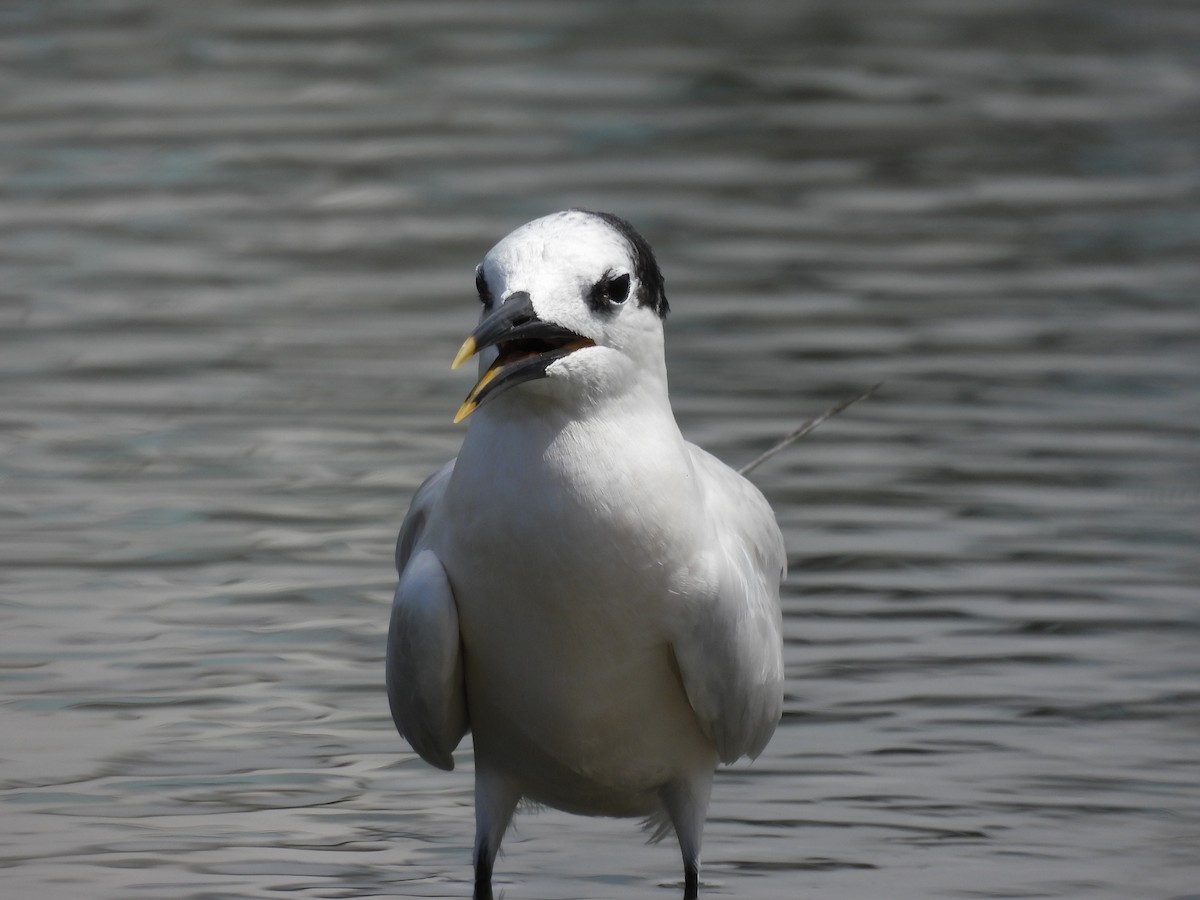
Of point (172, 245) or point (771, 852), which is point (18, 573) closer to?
point (771, 852)

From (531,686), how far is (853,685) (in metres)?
2.10

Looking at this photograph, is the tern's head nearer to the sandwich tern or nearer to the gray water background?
the sandwich tern

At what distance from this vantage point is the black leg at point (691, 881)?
19.3 ft

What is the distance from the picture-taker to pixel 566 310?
4.95 meters

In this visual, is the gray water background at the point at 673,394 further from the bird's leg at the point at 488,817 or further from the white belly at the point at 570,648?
the white belly at the point at 570,648

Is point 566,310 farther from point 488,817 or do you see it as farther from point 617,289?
point 488,817

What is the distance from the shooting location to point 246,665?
24.7 feet

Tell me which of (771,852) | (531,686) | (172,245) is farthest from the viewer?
(172,245)

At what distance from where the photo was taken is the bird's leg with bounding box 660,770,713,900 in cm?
588

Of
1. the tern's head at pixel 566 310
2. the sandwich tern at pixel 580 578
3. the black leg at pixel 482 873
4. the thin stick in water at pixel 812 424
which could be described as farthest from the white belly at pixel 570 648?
the thin stick in water at pixel 812 424

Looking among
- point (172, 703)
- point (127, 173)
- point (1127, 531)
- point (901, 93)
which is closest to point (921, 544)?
point (1127, 531)

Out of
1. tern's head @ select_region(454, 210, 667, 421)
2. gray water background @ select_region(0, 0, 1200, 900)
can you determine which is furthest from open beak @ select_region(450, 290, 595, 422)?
gray water background @ select_region(0, 0, 1200, 900)

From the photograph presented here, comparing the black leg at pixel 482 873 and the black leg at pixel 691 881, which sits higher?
the black leg at pixel 482 873

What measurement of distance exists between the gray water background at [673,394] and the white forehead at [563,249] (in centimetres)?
181
